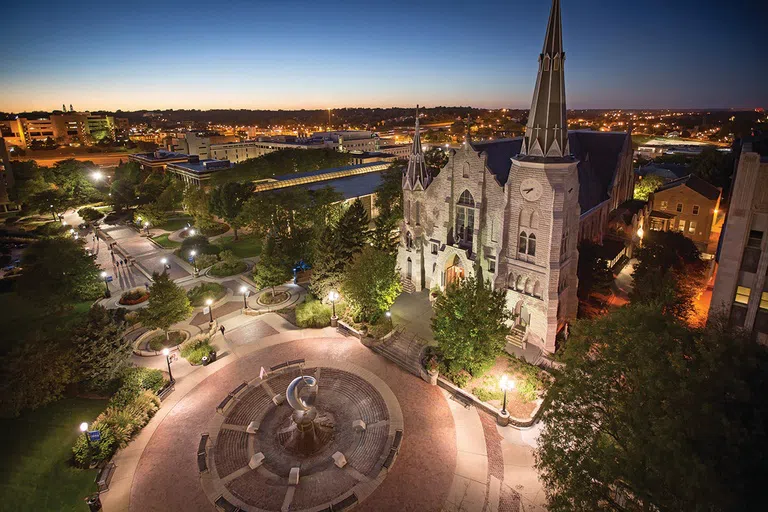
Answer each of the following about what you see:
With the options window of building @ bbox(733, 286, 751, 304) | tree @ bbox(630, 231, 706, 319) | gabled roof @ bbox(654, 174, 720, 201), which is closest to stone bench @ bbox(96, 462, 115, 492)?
tree @ bbox(630, 231, 706, 319)

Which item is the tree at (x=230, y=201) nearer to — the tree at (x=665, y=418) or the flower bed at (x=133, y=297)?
the flower bed at (x=133, y=297)

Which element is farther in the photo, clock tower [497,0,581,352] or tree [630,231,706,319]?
tree [630,231,706,319]

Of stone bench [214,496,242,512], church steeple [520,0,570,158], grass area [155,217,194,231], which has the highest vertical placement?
church steeple [520,0,570,158]

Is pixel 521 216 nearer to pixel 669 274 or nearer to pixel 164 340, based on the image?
pixel 669 274

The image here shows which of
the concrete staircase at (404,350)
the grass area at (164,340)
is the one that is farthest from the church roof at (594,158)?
the grass area at (164,340)

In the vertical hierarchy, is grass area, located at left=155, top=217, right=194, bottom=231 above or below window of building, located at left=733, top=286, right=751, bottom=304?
below

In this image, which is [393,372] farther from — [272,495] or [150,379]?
[150,379]

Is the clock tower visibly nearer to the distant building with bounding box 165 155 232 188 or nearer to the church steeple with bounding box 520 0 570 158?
the church steeple with bounding box 520 0 570 158
